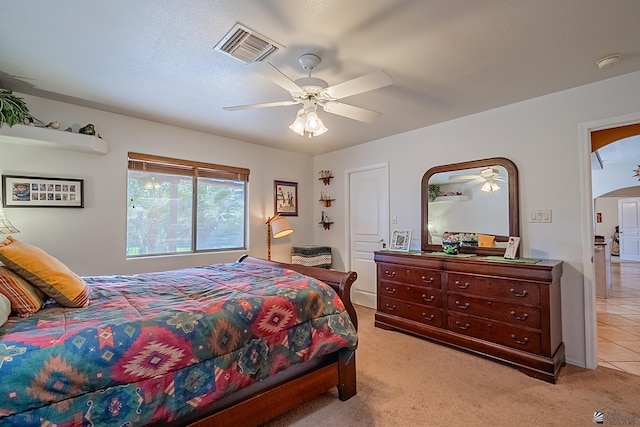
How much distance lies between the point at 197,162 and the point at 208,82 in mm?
1591

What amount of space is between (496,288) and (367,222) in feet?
7.01

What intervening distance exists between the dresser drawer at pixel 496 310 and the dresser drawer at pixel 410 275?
0.21 meters

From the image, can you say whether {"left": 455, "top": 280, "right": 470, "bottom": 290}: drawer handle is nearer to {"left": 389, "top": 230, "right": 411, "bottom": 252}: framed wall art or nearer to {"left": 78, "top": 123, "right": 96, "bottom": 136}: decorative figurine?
{"left": 389, "top": 230, "right": 411, "bottom": 252}: framed wall art

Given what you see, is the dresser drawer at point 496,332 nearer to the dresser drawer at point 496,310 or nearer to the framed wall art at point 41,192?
the dresser drawer at point 496,310

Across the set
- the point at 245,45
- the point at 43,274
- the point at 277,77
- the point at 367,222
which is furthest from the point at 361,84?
the point at 367,222

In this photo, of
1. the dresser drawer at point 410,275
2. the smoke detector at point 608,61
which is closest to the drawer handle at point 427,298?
the dresser drawer at point 410,275

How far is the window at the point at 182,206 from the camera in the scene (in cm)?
350

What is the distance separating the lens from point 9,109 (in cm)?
222

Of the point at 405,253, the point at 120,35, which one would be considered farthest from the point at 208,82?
the point at 405,253

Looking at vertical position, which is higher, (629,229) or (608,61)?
(608,61)

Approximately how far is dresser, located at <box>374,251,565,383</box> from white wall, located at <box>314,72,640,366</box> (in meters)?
0.16

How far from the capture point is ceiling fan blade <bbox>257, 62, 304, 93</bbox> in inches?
69.7

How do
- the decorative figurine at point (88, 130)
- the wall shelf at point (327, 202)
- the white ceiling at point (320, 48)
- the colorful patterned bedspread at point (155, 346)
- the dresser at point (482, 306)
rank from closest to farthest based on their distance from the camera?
1. the colorful patterned bedspread at point (155, 346)
2. the white ceiling at point (320, 48)
3. the dresser at point (482, 306)
4. the decorative figurine at point (88, 130)
5. the wall shelf at point (327, 202)

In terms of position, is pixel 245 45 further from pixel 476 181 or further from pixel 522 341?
pixel 522 341
